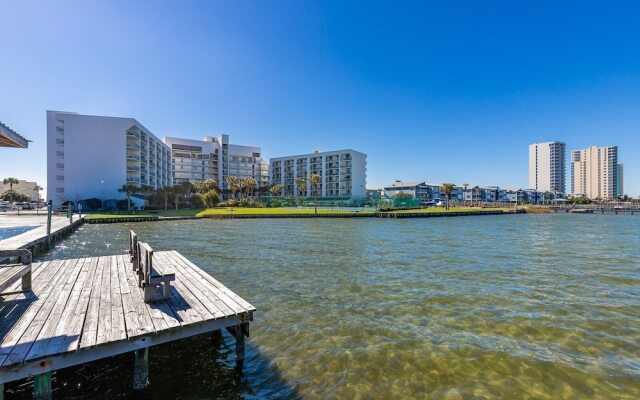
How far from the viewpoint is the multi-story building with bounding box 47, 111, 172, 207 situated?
73.9 m

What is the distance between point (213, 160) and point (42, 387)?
132496 mm

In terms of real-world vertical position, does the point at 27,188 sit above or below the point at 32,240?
above

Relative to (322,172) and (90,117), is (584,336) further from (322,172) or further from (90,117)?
(322,172)

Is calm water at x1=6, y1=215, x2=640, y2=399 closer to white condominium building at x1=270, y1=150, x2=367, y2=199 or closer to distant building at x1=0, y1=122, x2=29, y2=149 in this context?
distant building at x1=0, y1=122, x2=29, y2=149

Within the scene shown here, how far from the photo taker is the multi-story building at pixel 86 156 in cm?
7388

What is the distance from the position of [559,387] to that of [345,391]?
4.24 m

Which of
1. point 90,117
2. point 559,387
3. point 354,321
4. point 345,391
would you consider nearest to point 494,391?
point 559,387

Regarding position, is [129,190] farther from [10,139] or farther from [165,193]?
[10,139]

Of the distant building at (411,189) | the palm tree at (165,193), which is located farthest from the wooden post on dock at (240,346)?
the distant building at (411,189)

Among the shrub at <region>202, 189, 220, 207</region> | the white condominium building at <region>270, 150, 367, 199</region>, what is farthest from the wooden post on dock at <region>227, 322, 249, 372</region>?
the white condominium building at <region>270, 150, 367, 199</region>

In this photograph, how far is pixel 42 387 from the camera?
5031 millimetres

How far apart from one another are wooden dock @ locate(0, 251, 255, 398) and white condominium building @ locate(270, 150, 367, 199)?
114 metres

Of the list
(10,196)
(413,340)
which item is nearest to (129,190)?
(10,196)

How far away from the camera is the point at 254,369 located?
703 centimetres
